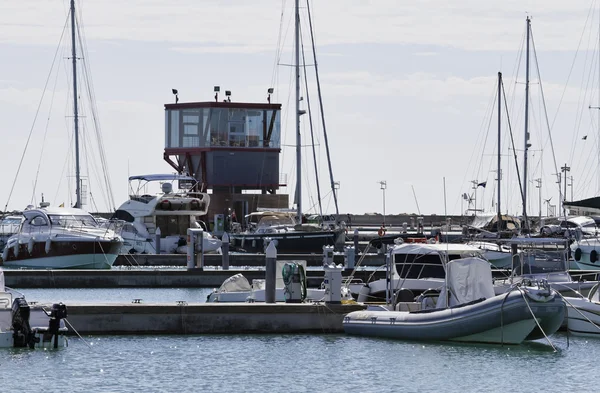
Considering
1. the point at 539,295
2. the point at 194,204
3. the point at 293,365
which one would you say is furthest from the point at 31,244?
the point at 539,295

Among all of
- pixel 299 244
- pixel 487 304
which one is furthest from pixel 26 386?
pixel 299 244

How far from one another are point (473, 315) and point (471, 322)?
0.54 feet

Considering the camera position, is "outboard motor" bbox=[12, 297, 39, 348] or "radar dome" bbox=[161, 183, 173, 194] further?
"radar dome" bbox=[161, 183, 173, 194]

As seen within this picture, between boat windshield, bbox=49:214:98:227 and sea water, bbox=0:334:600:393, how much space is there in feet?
78.5

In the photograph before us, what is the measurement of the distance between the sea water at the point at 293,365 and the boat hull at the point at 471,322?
0.28 metres

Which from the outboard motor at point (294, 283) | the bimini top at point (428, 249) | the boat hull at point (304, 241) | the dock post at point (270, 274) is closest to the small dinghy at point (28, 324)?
the dock post at point (270, 274)

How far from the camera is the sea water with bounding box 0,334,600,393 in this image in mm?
25734

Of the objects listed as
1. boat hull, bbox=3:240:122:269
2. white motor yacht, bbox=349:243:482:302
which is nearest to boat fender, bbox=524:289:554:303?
white motor yacht, bbox=349:243:482:302

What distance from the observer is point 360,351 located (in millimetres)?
29438

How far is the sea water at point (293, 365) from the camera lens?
84.4 ft

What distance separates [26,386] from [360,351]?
792 centimetres

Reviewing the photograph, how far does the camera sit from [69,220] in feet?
176

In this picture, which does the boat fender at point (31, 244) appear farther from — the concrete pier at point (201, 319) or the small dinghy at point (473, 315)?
the small dinghy at point (473, 315)

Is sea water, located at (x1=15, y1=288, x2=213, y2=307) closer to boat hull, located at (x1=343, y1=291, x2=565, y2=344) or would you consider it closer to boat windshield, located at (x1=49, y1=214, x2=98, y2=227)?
boat windshield, located at (x1=49, y1=214, x2=98, y2=227)
